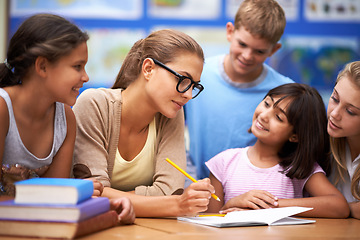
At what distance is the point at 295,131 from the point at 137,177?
30.0 inches

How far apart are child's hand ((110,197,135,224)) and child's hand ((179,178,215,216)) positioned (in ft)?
0.73

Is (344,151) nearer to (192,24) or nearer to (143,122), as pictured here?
(143,122)

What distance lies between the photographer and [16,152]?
140cm

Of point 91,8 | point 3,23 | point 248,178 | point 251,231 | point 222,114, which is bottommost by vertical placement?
point 248,178

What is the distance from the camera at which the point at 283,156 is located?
6.75ft

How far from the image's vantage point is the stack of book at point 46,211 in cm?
103

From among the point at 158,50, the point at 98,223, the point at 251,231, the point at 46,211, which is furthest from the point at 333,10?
the point at 46,211

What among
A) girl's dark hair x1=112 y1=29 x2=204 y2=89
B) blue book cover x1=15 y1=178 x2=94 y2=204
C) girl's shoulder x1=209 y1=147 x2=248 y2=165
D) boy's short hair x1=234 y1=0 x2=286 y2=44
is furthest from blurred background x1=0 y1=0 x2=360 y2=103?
blue book cover x1=15 y1=178 x2=94 y2=204

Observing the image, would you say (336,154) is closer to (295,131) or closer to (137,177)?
(295,131)

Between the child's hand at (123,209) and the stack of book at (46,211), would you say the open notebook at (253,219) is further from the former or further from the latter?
the stack of book at (46,211)

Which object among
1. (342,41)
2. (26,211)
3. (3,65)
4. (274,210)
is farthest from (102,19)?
(26,211)

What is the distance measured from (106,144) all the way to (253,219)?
623 millimetres

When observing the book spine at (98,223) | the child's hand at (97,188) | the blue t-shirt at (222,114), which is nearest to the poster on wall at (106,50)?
the blue t-shirt at (222,114)

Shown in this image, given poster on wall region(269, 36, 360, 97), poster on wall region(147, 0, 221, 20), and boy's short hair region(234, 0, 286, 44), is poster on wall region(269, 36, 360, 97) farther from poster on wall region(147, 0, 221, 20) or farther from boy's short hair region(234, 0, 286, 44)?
boy's short hair region(234, 0, 286, 44)
